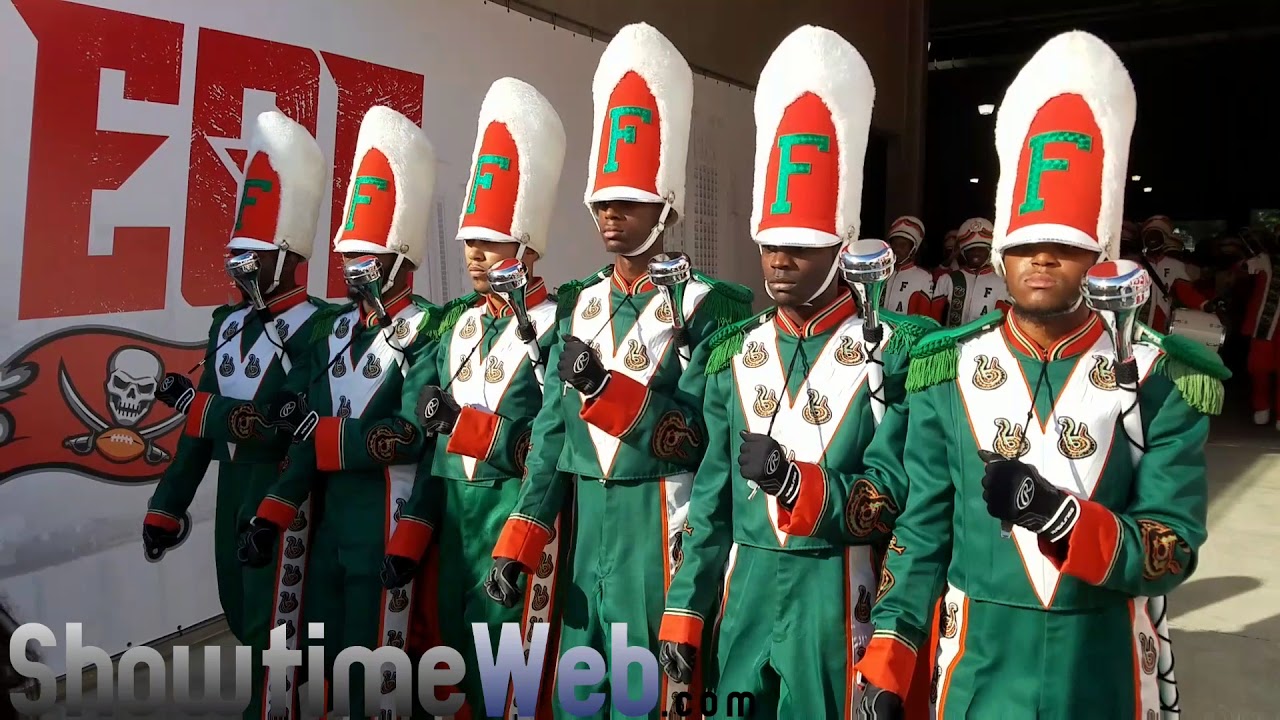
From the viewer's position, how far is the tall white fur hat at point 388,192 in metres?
3.66

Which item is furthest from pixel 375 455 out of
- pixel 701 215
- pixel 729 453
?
pixel 701 215

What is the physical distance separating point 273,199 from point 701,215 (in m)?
4.49

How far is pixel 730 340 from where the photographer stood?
8.61 ft

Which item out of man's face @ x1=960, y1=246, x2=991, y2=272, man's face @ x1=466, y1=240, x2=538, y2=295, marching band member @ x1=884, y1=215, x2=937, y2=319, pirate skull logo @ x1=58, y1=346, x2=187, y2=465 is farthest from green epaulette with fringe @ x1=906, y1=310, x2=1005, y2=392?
man's face @ x1=960, y1=246, x2=991, y2=272

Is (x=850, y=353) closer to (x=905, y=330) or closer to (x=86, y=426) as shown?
(x=905, y=330)

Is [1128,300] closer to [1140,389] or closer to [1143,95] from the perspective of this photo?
[1140,389]

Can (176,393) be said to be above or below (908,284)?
below

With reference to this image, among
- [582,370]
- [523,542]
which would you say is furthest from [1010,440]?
[523,542]

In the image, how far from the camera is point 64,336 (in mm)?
4270

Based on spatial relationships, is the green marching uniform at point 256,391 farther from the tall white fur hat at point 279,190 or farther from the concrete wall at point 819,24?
the concrete wall at point 819,24

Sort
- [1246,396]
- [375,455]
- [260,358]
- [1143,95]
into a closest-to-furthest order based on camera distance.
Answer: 1. [375,455]
2. [260,358]
3. [1246,396]
4. [1143,95]

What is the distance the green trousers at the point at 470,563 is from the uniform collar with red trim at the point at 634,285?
0.74 metres

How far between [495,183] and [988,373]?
1.94 metres

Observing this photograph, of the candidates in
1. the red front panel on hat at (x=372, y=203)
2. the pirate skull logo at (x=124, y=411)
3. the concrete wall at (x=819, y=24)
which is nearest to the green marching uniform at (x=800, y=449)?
the red front panel on hat at (x=372, y=203)
